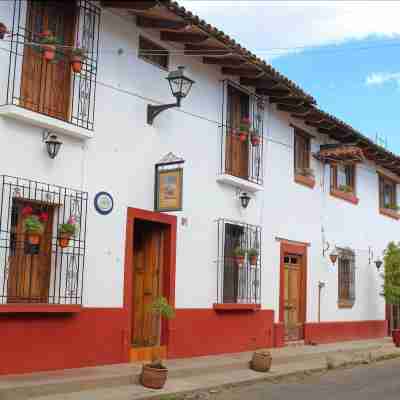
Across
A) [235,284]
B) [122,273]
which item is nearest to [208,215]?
[235,284]

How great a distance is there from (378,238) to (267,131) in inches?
303

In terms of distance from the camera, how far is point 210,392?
993cm

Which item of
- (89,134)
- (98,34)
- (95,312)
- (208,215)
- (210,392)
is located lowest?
(210,392)

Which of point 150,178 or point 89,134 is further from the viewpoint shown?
point 150,178

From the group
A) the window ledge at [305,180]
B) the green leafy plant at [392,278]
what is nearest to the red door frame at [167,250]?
the window ledge at [305,180]

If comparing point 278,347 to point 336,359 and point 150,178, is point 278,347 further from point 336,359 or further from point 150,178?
point 150,178

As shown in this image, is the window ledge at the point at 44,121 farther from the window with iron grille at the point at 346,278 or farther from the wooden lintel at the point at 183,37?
the window with iron grille at the point at 346,278

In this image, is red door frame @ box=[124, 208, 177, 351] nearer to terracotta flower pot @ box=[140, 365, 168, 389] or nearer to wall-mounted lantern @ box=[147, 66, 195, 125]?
wall-mounted lantern @ box=[147, 66, 195, 125]

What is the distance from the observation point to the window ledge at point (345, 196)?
714 inches

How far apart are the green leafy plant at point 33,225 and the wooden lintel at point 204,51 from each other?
5084mm

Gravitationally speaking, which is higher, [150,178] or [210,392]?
[150,178]

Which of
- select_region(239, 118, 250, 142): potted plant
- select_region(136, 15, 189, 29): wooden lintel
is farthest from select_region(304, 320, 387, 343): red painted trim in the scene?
select_region(136, 15, 189, 29): wooden lintel

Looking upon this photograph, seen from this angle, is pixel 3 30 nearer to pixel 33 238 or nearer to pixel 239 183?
pixel 33 238

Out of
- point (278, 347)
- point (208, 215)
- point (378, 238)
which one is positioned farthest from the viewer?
point (378, 238)
